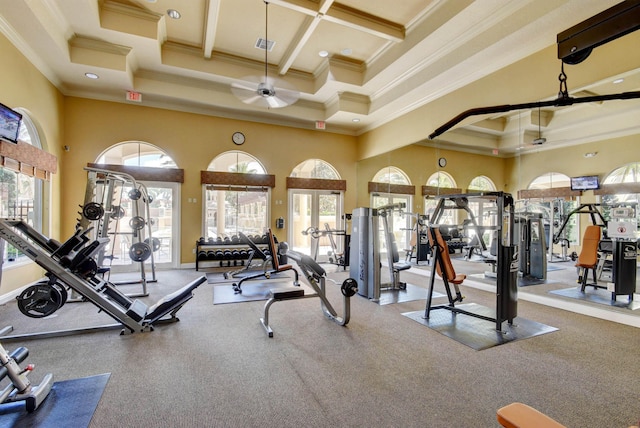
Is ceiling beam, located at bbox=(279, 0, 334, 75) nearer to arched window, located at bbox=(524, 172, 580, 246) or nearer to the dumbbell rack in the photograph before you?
the dumbbell rack

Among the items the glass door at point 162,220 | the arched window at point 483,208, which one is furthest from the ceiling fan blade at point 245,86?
the arched window at point 483,208

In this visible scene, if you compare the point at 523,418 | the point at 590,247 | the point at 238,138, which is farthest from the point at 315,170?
Answer: the point at 523,418

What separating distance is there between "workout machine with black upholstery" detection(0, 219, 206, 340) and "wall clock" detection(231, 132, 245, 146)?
Answer: 4742 millimetres

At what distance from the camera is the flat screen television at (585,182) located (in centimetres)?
485

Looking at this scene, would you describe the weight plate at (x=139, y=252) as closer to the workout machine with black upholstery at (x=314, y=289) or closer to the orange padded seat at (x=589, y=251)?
the workout machine with black upholstery at (x=314, y=289)

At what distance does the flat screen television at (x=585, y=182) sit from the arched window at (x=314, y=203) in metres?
4.81

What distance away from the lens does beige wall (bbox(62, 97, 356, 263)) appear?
607cm

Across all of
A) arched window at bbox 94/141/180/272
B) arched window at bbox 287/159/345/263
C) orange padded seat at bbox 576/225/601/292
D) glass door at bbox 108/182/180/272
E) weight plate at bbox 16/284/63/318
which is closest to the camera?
weight plate at bbox 16/284/63/318

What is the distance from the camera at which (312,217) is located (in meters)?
8.21

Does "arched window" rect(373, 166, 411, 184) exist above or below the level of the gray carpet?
above

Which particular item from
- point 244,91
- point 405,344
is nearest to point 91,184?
point 244,91

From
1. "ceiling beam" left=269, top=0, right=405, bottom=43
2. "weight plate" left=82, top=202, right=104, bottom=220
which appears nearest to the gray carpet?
"weight plate" left=82, top=202, right=104, bottom=220

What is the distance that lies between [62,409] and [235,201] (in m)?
5.81

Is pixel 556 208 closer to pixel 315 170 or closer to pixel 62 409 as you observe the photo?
pixel 315 170
